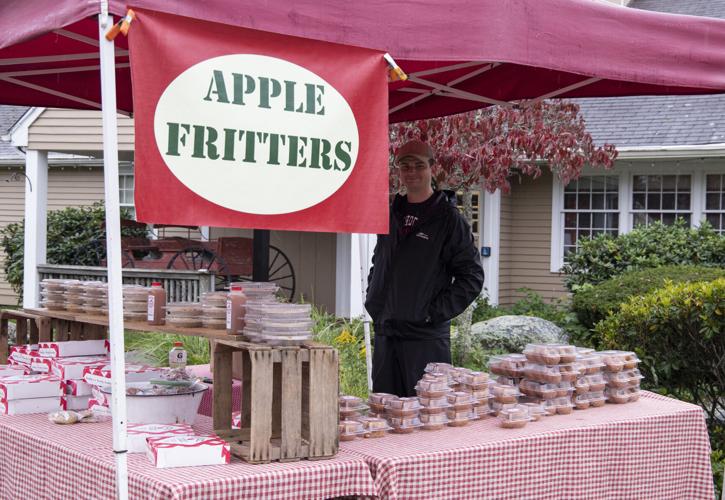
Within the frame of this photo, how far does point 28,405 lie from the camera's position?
4.02 metres

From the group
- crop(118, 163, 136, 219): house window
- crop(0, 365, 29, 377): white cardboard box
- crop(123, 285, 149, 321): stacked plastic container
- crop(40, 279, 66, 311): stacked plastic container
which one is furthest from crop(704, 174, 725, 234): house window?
crop(0, 365, 29, 377): white cardboard box

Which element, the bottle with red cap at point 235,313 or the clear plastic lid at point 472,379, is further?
the clear plastic lid at point 472,379

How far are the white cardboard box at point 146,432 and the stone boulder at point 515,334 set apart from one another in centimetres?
737

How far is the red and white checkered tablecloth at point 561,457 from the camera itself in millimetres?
3432

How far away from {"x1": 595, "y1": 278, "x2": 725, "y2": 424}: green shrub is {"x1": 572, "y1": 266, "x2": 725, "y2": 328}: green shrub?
3.94 meters

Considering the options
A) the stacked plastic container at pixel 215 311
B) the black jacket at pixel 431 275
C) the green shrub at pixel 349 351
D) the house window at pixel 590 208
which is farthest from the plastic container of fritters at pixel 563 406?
the house window at pixel 590 208

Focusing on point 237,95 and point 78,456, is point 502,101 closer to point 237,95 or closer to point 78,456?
point 237,95

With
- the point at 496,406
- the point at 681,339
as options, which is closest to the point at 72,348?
the point at 496,406

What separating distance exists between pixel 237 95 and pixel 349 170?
0.53m

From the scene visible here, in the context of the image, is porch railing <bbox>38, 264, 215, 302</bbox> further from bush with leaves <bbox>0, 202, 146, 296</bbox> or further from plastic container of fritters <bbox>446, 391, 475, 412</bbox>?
plastic container of fritters <bbox>446, 391, 475, 412</bbox>

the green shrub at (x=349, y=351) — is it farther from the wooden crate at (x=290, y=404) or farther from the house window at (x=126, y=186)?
→ the house window at (x=126, y=186)

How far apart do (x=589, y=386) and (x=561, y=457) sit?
2.10 feet

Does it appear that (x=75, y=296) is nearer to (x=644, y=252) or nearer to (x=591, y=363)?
(x=591, y=363)

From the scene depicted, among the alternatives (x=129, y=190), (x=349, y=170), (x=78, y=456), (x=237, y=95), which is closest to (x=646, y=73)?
(x=349, y=170)
